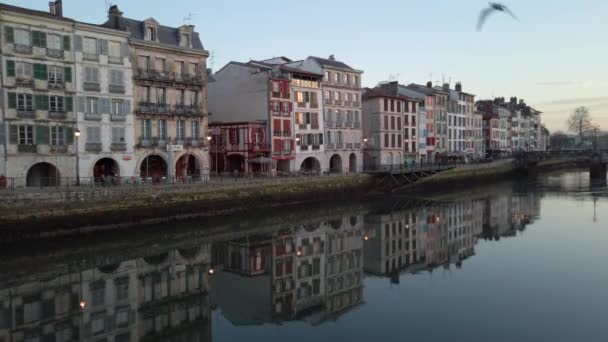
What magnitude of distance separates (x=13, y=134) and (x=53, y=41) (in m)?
7.08

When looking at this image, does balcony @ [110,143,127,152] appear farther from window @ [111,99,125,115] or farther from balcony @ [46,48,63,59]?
balcony @ [46,48,63,59]

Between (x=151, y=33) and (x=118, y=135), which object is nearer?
(x=118, y=135)

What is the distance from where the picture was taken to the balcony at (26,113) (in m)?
33.7

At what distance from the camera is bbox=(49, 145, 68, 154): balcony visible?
35344 mm

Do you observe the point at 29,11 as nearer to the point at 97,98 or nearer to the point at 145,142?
the point at 97,98

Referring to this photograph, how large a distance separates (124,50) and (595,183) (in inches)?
2341

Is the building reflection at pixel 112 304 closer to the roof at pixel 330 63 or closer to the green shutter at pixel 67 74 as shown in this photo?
the green shutter at pixel 67 74

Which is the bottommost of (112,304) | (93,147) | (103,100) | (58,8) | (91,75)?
(112,304)

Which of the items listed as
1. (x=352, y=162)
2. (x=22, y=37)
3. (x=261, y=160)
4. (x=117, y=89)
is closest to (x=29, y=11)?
(x=22, y=37)

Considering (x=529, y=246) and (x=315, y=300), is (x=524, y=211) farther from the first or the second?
(x=315, y=300)

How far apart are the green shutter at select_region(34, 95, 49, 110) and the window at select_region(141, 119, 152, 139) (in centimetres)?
754

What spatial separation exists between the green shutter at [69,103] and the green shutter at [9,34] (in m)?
5.05

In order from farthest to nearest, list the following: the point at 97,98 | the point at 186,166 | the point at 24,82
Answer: the point at 186,166
the point at 97,98
the point at 24,82

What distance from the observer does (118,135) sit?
128ft
